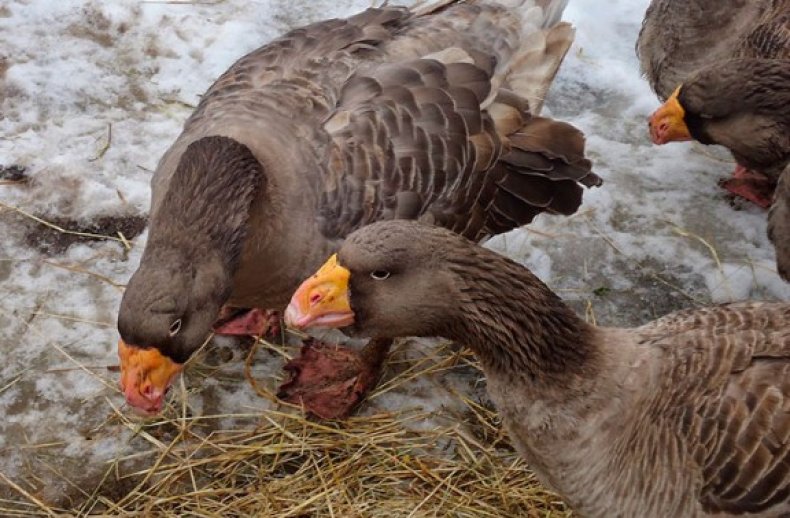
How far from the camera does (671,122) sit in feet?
15.3

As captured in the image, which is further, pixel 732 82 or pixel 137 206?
pixel 137 206

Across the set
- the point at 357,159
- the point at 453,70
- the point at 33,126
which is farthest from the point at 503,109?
the point at 33,126

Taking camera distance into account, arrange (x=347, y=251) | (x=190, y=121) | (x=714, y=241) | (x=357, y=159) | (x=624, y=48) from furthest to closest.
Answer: (x=624, y=48) < (x=714, y=241) < (x=190, y=121) < (x=357, y=159) < (x=347, y=251)

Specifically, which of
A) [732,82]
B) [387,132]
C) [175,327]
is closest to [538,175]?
[387,132]

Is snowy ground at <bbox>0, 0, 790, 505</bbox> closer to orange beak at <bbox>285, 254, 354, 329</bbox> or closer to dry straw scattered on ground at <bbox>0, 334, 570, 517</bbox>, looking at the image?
dry straw scattered on ground at <bbox>0, 334, 570, 517</bbox>

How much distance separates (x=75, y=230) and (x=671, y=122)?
3.03 metres

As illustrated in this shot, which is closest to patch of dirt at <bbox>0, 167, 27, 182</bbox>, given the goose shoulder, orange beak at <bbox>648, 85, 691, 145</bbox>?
orange beak at <bbox>648, 85, 691, 145</bbox>

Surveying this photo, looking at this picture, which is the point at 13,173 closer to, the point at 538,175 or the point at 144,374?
the point at 144,374

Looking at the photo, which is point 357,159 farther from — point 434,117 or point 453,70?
point 453,70

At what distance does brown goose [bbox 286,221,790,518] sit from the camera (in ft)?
8.71

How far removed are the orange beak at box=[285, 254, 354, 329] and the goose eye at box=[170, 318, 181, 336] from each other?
0.45 metres

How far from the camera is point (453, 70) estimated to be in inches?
154

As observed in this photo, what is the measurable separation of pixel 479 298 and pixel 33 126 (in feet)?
10.9

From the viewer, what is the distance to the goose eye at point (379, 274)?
106 inches
